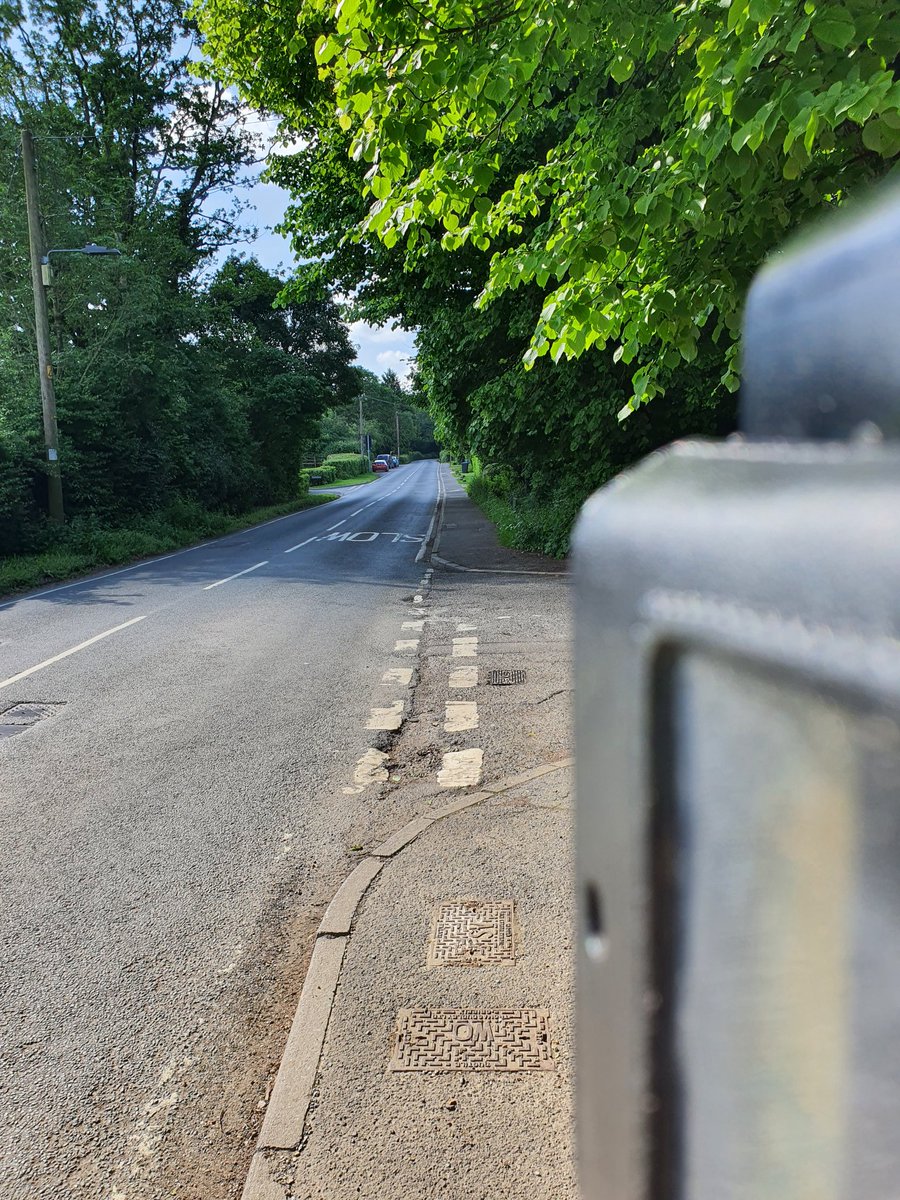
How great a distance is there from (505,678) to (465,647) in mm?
1480

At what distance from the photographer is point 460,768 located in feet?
18.8

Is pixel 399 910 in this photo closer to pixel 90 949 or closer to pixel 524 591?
pixel 90 949

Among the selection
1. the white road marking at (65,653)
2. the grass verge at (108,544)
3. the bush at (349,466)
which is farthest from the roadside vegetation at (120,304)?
the bush at (349,466)

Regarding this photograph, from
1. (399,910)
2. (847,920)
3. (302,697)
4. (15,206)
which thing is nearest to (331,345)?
(15,206)

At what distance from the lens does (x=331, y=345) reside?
4381cm

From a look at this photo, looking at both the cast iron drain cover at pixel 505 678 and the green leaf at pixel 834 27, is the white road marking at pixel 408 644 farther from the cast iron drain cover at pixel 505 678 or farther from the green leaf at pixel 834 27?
the green leaf at pixel 834 27

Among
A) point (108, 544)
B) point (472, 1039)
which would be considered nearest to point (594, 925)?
point (472, 1039)

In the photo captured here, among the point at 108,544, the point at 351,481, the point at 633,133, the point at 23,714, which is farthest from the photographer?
the point at 351,481

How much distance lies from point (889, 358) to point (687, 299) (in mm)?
4013

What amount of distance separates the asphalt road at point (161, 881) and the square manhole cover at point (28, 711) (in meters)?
0.10

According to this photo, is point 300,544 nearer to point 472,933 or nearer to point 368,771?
point 368,771

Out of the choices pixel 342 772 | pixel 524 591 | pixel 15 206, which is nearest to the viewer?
pixel 342 772

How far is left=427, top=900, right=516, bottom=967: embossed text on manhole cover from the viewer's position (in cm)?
343

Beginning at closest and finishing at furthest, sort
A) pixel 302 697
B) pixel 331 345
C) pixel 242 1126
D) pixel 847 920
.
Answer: pixel 847 920 < pixel 242 1126 < pixel 302 697 < pixel 331 345
